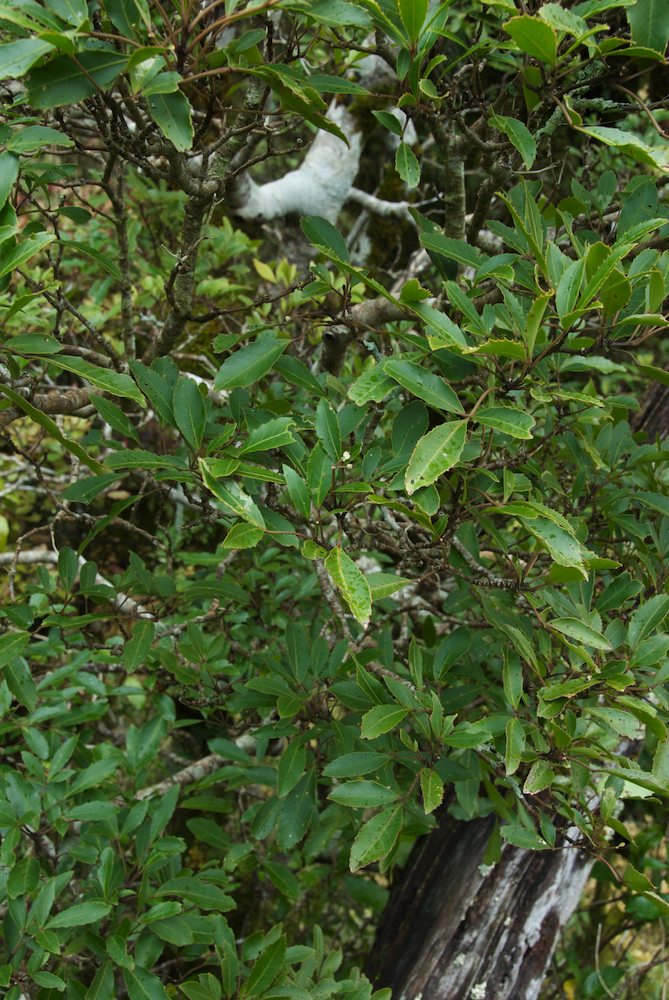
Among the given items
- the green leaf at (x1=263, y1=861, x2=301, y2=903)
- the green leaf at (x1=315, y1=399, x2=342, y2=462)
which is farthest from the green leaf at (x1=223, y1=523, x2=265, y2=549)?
the green leaf at (x1=263, y1=861, x2=301, y2=903)

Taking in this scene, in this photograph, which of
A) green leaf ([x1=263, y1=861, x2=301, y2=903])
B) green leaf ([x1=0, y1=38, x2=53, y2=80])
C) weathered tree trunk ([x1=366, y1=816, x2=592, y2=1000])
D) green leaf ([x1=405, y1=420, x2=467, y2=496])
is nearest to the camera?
green leaf ([x1=0, y1=38, x2=53, y2=80])

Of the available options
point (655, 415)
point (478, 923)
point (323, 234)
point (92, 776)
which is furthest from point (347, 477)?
point (655, 415)

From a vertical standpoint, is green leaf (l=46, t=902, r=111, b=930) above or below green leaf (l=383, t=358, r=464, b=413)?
below

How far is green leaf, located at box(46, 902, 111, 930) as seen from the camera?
45.3 inches

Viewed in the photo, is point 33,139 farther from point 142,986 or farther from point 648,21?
point 142,986

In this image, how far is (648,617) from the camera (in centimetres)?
112

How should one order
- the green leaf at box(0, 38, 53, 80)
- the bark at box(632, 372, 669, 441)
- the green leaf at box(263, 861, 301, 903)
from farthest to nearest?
the bark at box(632, 372, 669, 441), the green leaf at box(263, 861, 301, 903), the green leaf at box(0, 38, 53, 80)

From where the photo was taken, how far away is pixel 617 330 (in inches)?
40.2

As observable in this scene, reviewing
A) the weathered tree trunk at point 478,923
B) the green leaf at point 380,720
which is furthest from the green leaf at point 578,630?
the weathered tree trunk at point 478,923

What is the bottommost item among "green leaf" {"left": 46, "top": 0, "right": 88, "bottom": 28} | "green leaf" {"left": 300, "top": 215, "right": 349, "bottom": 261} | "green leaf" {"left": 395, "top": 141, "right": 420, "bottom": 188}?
"green leaf" {"left": 300, "top": 215, "right": 349, "bottom": 261}

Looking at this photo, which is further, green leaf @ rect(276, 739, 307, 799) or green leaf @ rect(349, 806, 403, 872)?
green leaf @ rect(276, 739, 307, 799)

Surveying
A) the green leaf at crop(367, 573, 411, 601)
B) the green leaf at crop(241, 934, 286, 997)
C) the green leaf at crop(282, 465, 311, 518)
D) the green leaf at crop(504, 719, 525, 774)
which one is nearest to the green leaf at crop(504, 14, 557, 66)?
the green leaf at crop(282, 465, 311, 518)

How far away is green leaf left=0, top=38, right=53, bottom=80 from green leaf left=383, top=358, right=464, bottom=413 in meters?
0.48

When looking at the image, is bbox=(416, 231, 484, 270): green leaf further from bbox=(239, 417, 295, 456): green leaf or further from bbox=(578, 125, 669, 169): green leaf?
bbox=(239, 417, 295, 456): green leaf
